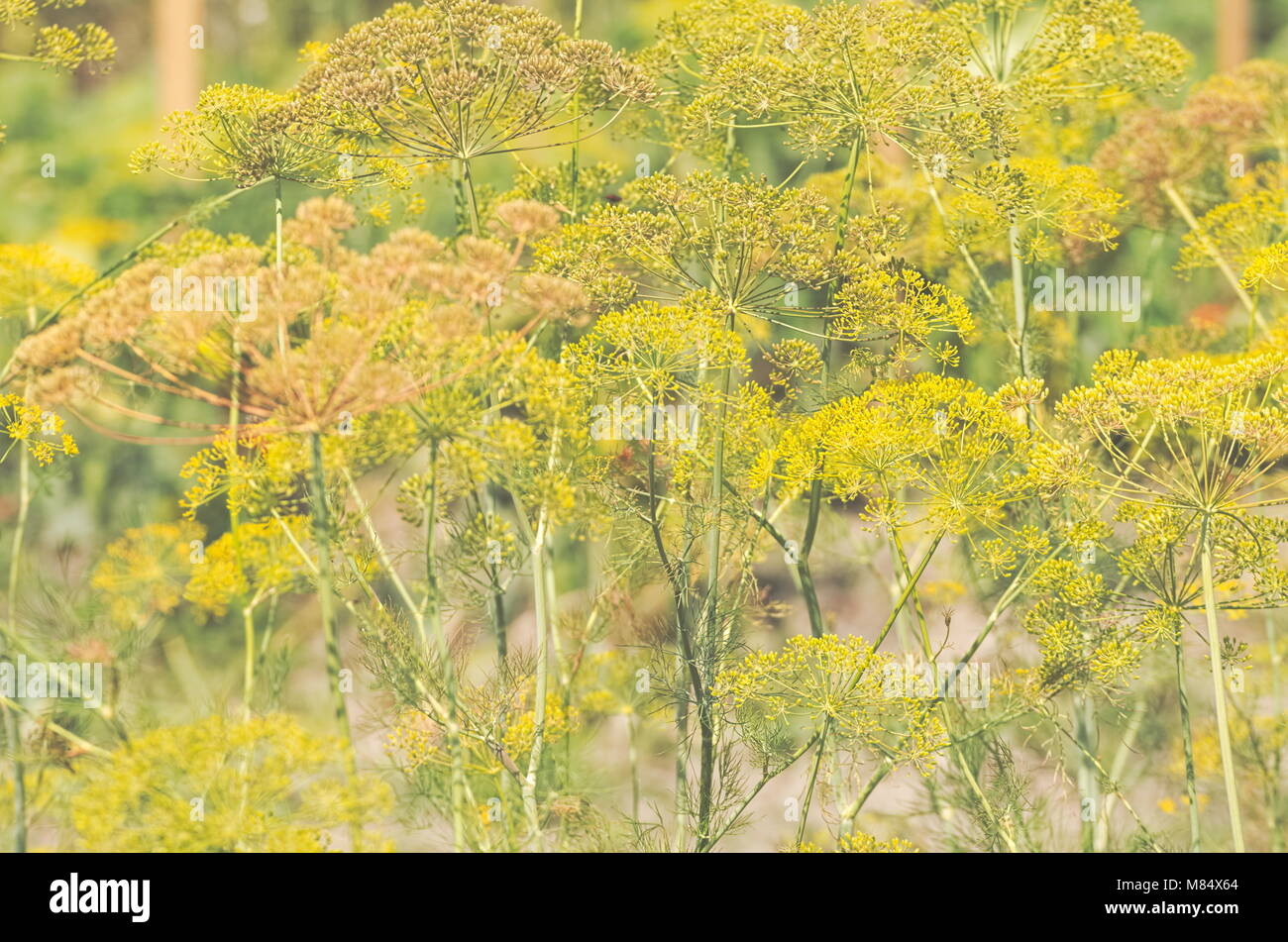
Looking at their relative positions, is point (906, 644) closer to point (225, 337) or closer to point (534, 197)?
point (534, 197)

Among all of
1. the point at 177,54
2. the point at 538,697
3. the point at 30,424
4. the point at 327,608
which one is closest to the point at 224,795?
the point at 327,608

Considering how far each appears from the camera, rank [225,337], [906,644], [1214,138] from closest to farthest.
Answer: [225,337] < [906,644] < [1214,138]

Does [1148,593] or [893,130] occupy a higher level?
[893,130]

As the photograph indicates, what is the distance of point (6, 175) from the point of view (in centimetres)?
385

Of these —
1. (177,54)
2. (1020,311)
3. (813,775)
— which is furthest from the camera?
(177,54)

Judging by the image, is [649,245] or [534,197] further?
[534,197]

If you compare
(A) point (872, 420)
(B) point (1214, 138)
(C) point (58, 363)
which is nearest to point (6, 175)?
(C) point (58, 363)

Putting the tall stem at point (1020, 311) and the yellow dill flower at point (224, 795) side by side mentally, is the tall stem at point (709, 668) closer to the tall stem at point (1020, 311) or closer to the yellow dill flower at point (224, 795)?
the yellow dill flower at point (224, 795)

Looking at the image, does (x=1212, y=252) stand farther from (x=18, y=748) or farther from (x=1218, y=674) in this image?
(x=18, y=748)

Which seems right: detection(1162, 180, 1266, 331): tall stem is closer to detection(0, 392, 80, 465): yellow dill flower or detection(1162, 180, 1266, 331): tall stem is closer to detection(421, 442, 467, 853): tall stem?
detection(421, 442, 467, 853): tall stem

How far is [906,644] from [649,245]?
918 millimetres

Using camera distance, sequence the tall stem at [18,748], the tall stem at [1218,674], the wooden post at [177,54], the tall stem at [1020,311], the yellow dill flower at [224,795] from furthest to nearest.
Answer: the wooden post at [177,54] → the tall stem at [1020,311] → the tall stem at [18,748] → the tall stem at [1218,674] → the yellow dill flower at [224,795]

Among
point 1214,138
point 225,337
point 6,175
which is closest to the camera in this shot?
point 225,337

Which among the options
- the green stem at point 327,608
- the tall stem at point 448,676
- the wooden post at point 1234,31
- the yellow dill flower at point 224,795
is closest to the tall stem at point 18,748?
the yellow dill flower at point 224,795
